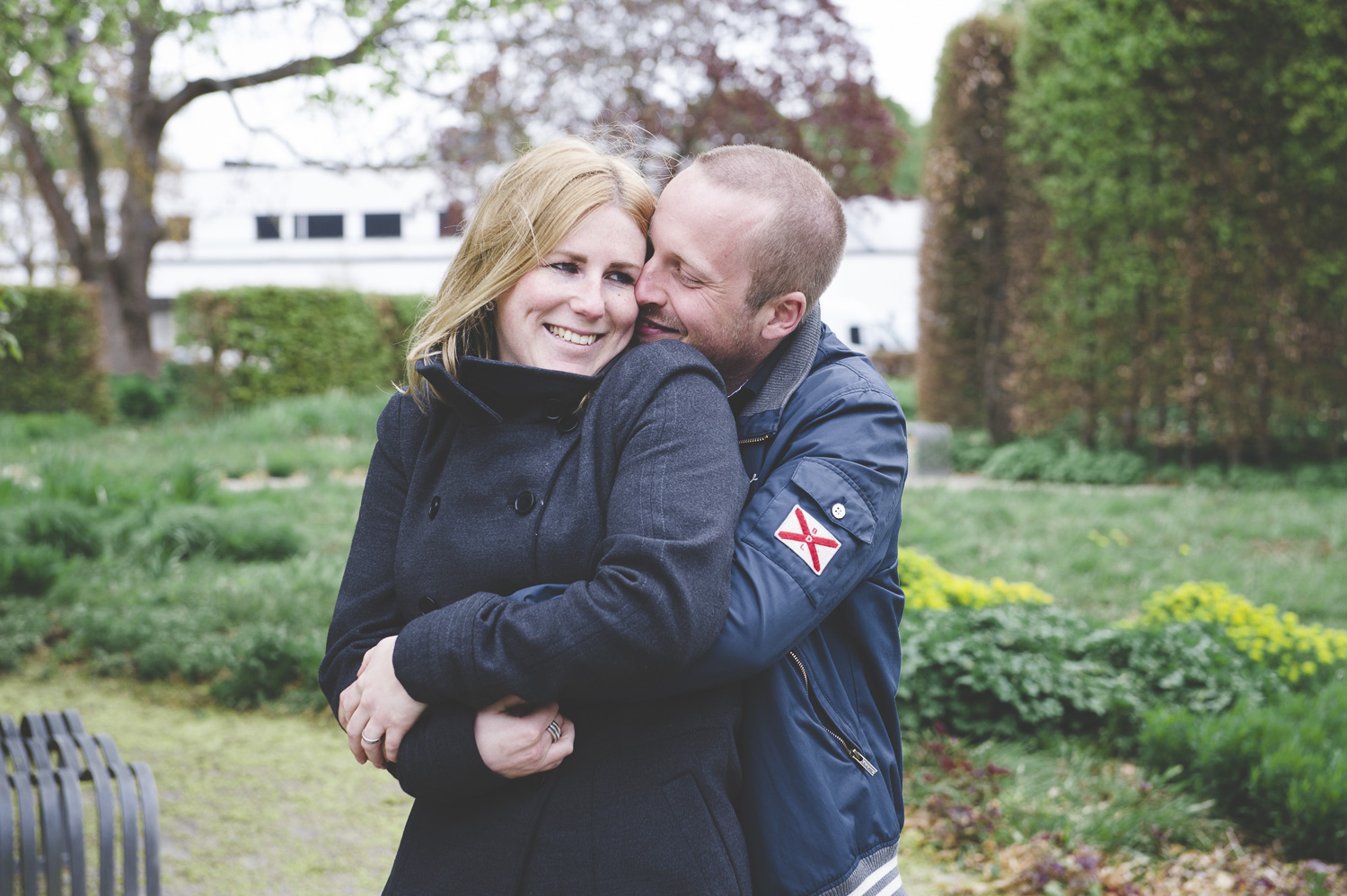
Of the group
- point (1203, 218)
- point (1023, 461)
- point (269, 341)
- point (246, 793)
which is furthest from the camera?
point (269, 341)

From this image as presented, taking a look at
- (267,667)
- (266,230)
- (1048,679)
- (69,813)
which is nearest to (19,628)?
(267,667)

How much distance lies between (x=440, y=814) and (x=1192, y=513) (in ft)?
29.4

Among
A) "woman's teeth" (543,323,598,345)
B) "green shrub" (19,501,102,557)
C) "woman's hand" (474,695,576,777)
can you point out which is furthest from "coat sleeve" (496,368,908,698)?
"green shrub" (19,501,102,557)

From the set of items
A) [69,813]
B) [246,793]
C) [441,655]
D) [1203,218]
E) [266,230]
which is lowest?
[246,793]

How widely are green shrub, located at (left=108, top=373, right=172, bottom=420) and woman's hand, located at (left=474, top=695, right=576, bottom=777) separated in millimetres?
16535

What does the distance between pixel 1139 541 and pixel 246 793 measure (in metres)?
6.72

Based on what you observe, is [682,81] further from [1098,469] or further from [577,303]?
[577,303]

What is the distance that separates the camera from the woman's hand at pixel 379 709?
1489mm

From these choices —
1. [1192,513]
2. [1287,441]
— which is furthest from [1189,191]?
[1192,513]

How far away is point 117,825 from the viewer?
4.19 m

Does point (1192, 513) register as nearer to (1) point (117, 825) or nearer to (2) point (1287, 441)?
(2) point (1287, 441)

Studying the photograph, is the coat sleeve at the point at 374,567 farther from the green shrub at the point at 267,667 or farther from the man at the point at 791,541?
the green shrub at the point at 267,667

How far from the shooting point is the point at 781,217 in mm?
1691

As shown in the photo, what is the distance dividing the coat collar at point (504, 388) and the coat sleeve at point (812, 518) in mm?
304
